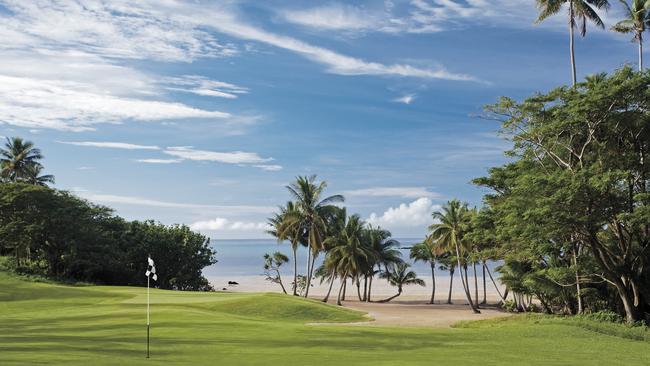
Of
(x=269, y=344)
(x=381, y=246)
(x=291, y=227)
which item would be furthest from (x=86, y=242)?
(x=269, y=344)

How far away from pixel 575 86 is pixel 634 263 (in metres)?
13.8

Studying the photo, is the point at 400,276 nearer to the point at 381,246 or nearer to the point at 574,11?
the point at 381,246

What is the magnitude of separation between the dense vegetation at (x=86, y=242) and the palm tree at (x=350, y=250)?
69.4 ft

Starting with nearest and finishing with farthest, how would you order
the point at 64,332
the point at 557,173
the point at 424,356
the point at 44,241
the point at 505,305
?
the point at 424,356 < the point at 64,332 < the point at 557,173 < the point at 505,305 < the point at 44,241

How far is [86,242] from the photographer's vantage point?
226ft

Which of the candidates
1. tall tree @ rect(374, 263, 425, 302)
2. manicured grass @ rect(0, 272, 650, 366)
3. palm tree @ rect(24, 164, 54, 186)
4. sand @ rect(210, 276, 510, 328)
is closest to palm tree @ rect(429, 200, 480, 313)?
sand @ rect(210, 276, 510, 328)

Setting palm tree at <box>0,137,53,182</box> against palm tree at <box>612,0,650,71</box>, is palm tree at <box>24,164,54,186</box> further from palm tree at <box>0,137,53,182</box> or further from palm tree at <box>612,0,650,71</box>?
palm tree at <box>612,0,650,71</box>

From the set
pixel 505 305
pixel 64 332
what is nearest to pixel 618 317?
pixel 505 305

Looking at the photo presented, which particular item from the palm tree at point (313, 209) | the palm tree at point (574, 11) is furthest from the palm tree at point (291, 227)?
the palm tree at point (574, 11)

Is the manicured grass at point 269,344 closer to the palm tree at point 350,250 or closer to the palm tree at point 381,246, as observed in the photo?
the palm tree at point 350,250

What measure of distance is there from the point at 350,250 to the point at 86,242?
32215 millimetres

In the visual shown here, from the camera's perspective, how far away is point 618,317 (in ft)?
135

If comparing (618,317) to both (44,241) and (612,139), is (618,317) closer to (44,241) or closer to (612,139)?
(612,139)

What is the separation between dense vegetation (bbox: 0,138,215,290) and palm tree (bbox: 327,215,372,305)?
2114 cm
